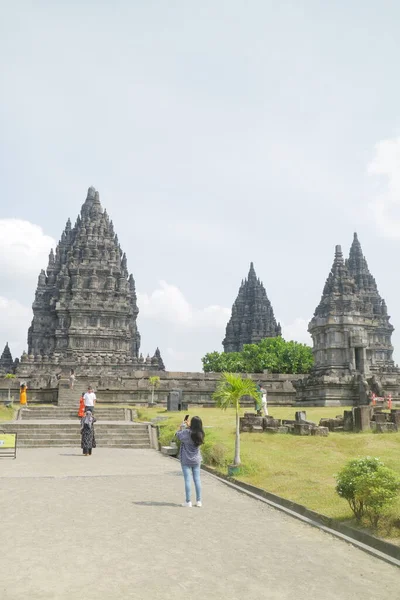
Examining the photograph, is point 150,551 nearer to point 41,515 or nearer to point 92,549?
point 92,549

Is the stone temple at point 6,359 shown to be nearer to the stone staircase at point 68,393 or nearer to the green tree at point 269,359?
the green tree at point 269,359

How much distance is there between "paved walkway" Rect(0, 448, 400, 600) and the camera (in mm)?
5625

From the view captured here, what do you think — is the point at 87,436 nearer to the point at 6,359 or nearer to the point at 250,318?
the point at 6,359

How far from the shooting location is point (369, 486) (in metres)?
8.10

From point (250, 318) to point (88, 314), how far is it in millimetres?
37182

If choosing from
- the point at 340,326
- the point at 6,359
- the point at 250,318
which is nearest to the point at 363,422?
the point at 340,326

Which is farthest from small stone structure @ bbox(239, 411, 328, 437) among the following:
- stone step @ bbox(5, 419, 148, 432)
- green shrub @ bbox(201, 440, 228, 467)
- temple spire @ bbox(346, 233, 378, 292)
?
temple spire @ bbox(346, 233, 378, 292)

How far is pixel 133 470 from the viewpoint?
1462cm

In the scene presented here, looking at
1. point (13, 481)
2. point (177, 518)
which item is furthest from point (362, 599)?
point (13, 481)

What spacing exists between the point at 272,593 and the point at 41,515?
482cm

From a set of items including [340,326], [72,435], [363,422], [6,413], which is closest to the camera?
[363,422]

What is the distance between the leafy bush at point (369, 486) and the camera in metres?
7.95

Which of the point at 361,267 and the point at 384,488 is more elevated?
the point at 361,267

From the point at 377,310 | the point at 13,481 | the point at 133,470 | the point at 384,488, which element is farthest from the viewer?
the point at 377,310
